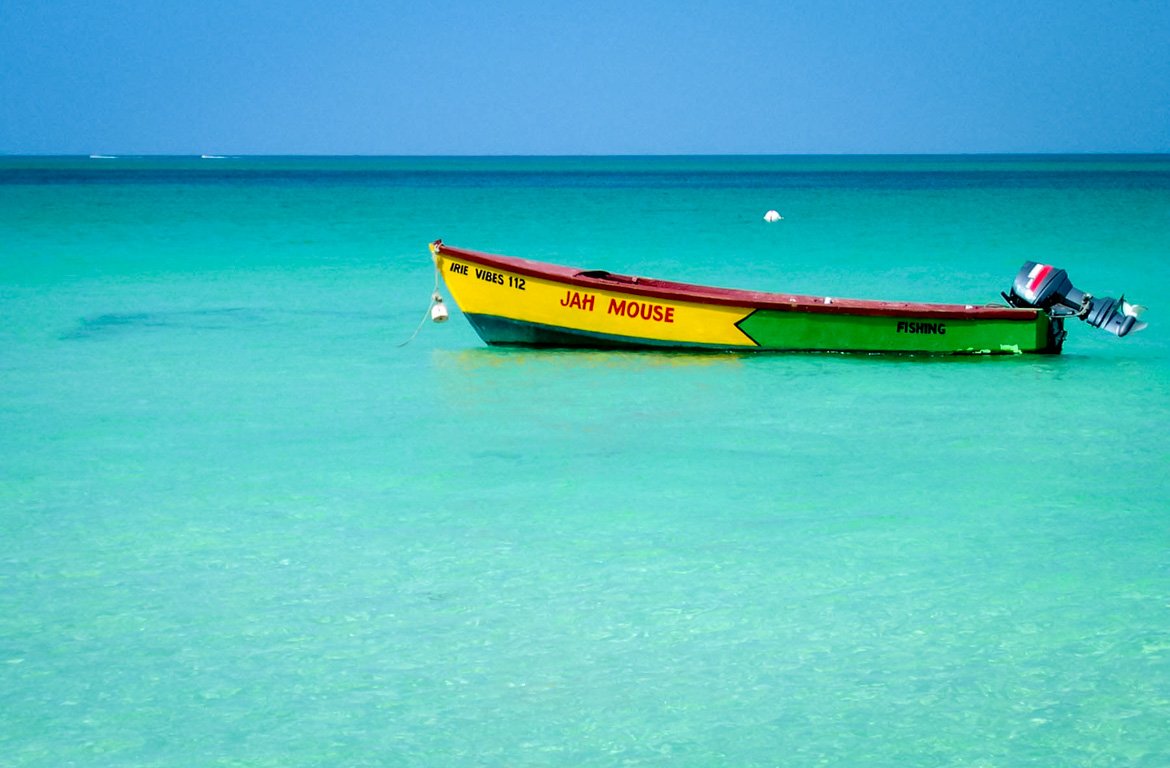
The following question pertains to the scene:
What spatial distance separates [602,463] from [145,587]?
104 inches

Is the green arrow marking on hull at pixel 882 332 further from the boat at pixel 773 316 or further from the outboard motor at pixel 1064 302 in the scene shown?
the outboard motor at pixel 1064 302

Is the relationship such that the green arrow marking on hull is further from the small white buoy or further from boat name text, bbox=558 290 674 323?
the small white buoy

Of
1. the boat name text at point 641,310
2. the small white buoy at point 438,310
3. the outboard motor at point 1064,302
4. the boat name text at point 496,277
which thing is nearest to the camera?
the outboard motor at point 1064,302

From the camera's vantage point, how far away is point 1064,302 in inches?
399

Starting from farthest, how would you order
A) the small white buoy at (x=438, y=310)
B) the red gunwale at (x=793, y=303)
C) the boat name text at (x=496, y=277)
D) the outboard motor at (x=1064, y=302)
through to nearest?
the small white buoy at (x=438, y=310), the boat name text at (x=496, y=277), the red gunwale at (x=793, y=303), the outboard motor at (x=1064, y=302)

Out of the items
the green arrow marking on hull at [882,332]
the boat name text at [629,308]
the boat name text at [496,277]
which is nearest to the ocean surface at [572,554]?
the green arrow marking on hull at [882,332]

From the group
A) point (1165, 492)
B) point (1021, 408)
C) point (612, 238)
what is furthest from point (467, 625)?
point (612, 238)

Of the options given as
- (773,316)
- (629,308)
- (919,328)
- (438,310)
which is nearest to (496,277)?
(438,310)

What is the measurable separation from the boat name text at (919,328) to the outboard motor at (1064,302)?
0.62 m

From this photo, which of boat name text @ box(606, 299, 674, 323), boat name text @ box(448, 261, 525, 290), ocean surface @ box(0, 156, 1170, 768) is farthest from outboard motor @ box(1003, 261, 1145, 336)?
boat name text @ box(448, 261, 525, 290)

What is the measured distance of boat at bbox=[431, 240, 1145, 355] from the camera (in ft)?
33.1

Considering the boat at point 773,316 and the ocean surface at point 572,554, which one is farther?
the boat at point 773,316

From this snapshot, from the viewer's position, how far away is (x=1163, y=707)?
402 centimetres

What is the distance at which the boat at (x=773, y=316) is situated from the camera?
10.1 m
